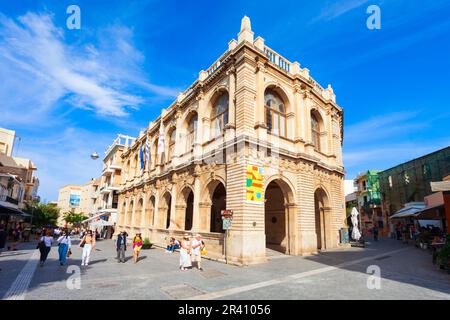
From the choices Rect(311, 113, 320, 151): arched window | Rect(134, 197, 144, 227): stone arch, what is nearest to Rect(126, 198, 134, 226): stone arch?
Rect(134, 197, 144, 227): stone arch

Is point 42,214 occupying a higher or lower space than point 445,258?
higher

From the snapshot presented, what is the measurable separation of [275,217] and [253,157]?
7255mm

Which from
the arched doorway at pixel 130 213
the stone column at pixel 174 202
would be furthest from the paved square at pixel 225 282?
the arched doorway at pixel 130 213

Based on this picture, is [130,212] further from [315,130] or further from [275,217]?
[315,130]

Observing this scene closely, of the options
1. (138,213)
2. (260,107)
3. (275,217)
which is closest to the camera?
(260,107)

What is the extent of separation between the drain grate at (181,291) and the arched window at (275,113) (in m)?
11.2

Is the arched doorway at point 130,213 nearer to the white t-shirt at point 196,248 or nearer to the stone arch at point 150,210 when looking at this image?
the stone arch at point 150,210

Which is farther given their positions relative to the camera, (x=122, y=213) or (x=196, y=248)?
(x=122, y=213)

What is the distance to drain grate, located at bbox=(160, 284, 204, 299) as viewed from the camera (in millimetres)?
7406

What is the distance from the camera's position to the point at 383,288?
318 inches

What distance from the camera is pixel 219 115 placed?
18062 mm

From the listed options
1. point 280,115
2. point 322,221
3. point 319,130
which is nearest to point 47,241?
point 280,115

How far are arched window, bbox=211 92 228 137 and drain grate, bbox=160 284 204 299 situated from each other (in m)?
11.2
